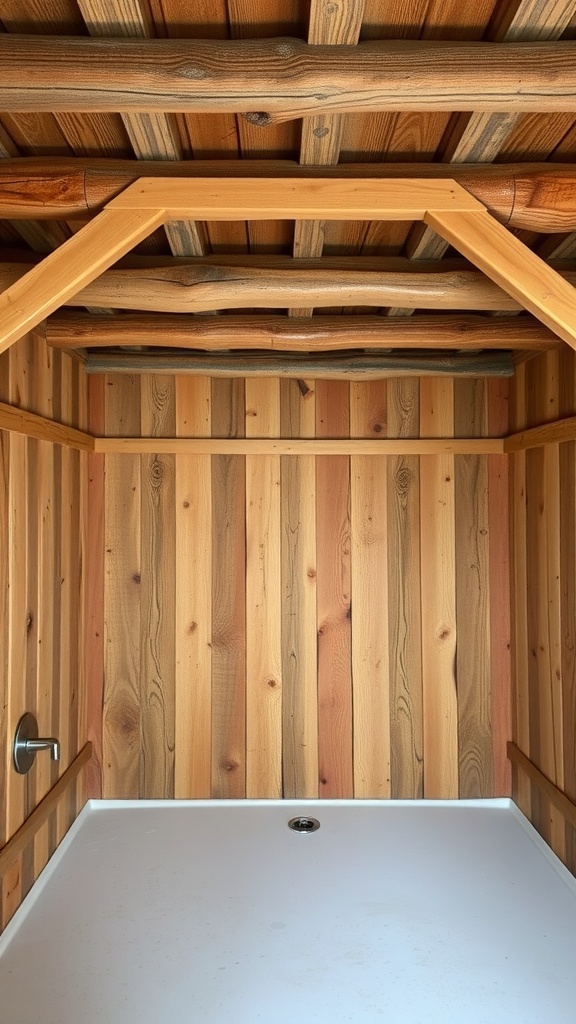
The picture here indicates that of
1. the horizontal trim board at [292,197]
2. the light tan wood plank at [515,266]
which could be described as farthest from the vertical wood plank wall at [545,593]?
the horizontal trim board at [292,197]

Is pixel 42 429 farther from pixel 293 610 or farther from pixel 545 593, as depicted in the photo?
pixel 545 593

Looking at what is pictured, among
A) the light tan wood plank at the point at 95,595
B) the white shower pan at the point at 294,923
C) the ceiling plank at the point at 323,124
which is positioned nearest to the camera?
the ceiling plank at the point at 323,124

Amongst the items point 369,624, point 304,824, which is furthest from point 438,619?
point 304,824

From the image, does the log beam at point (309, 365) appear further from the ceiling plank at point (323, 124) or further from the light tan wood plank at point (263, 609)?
the ceiling plank at point (323, 124)

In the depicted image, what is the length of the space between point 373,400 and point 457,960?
103 inches

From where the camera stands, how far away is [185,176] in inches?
79.0

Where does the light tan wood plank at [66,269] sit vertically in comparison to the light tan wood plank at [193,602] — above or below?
→ above

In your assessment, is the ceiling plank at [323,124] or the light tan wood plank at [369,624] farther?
the light tan wood plank at [369,624]

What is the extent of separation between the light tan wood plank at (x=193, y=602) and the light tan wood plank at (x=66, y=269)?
210cm

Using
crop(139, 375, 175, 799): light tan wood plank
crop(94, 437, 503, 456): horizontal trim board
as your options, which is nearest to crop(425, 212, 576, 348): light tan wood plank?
crop(94, 437, 503, 456): horizontal trim board

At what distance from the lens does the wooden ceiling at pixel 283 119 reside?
159 centimetres

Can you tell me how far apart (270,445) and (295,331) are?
0.92 metres

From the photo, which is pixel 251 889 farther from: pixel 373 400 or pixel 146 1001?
pixel 373 400

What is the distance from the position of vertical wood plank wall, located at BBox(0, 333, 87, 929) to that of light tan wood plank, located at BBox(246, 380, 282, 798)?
877mm
